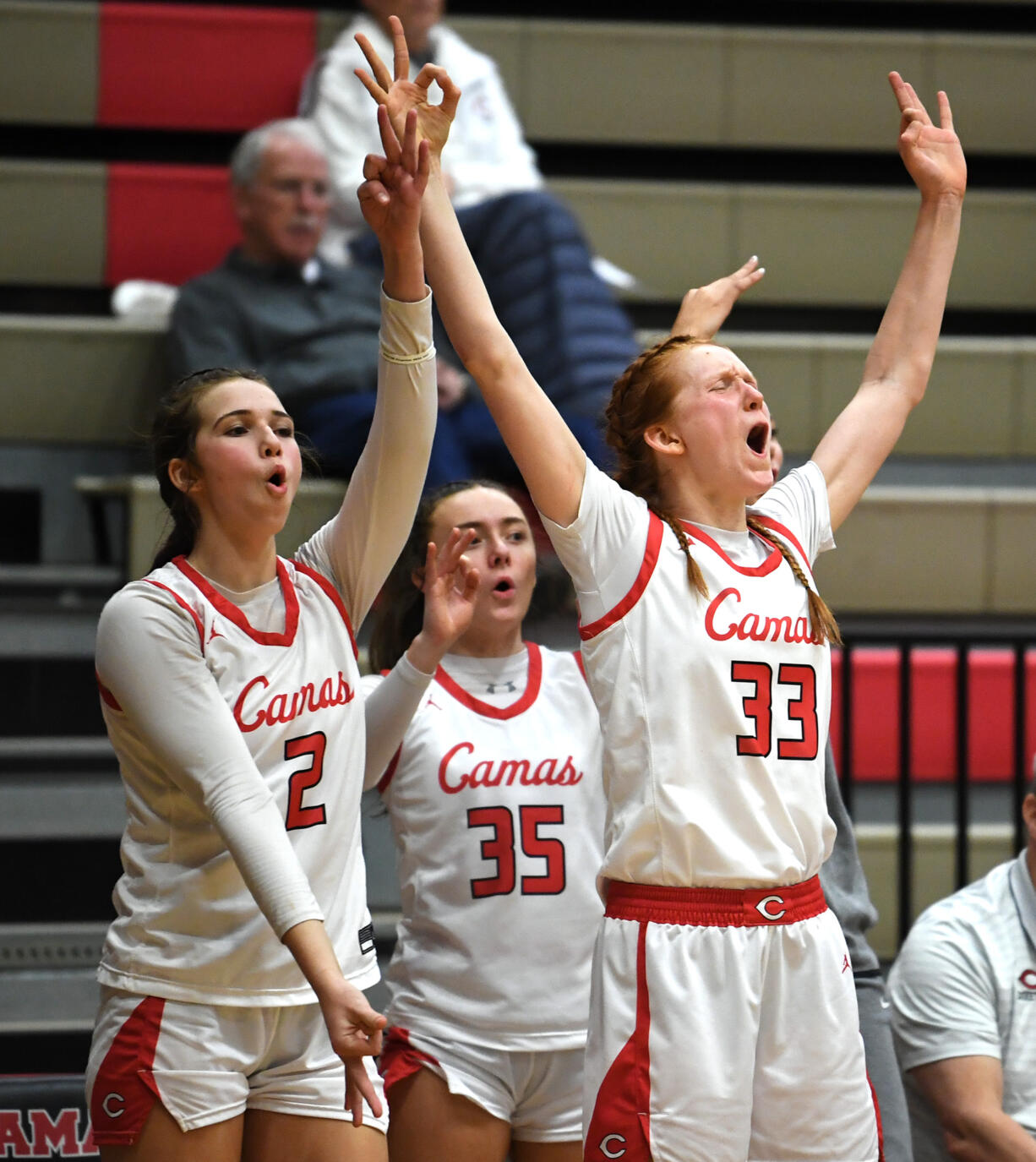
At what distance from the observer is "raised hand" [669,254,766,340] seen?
90.5 inches

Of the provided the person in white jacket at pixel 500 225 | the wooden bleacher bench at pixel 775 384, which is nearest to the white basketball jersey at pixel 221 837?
the person in white jacket at pixel 500 225

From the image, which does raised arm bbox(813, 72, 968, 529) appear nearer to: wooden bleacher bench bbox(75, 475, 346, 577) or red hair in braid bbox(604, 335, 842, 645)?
red hair in braid bbox(604, 335, 842, 645)

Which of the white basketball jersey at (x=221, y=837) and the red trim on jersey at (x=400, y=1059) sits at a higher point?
the white basketball jersey at (x=221, y=837)

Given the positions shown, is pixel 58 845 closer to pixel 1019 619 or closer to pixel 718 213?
pixel 1019 619

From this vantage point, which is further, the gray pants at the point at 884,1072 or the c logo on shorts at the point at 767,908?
the gray pants at the point at 884,1072

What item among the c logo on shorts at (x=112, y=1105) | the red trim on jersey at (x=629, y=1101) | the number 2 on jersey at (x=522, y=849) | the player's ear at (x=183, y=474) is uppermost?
the player's ear at (x=183, y=474)

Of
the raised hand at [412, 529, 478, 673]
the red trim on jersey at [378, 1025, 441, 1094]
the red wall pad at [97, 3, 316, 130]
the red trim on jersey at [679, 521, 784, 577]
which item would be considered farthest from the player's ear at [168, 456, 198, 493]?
the red wall pad at [97, 3, 316, 130]

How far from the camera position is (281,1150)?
183cm

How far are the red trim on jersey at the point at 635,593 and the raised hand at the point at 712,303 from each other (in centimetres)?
58

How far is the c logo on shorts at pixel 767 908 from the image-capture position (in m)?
1.72

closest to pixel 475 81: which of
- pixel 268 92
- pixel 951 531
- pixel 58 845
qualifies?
pixel 268 92

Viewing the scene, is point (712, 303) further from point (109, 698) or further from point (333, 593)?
point (109, 698)

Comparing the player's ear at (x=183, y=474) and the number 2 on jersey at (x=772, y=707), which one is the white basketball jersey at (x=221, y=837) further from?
the number 2 on jersey at (x=772, y=707)

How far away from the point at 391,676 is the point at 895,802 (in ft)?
7.92
